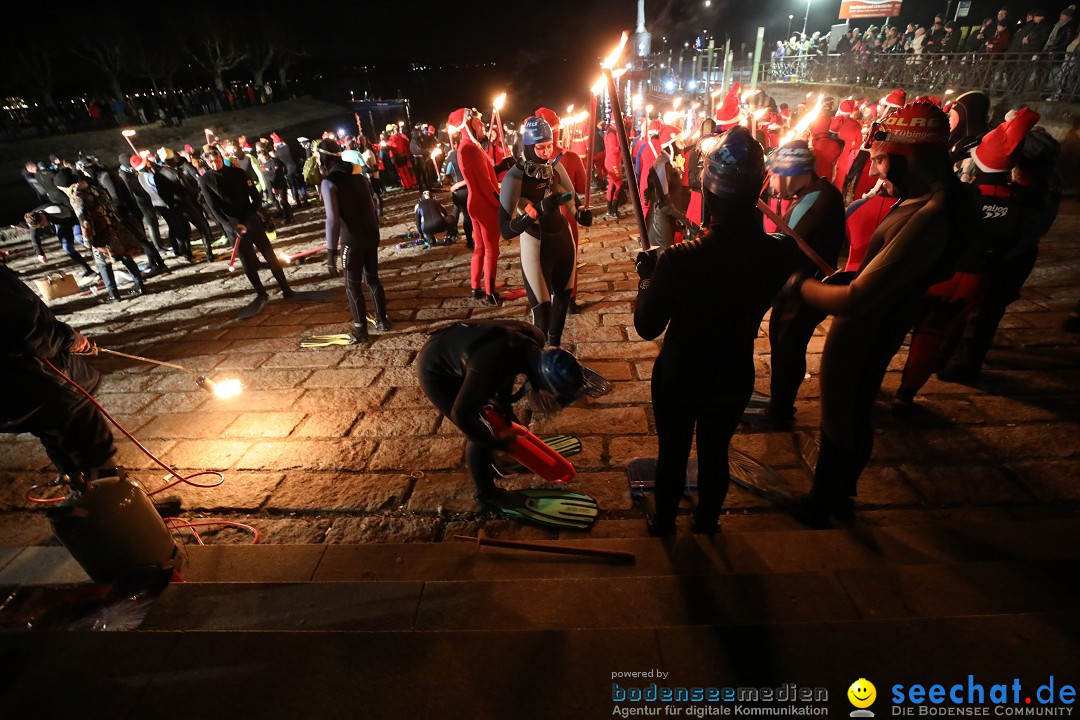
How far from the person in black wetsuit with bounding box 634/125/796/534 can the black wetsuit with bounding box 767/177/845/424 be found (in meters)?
1.28

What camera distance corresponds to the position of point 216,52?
42.3 meters

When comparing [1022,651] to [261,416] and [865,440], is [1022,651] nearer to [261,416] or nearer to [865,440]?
[865,440]

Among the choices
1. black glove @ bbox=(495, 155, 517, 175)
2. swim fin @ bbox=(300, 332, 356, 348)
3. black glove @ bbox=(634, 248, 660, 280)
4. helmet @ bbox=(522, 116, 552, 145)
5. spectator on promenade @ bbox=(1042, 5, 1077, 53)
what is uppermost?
spectator on promenade @ bbox=(1042, 5, 1077, 53)

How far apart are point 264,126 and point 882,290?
1689 inches

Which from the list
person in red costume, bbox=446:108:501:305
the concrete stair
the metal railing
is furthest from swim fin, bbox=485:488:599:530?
the metal railing

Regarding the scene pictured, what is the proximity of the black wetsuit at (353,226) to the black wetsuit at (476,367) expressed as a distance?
331cm

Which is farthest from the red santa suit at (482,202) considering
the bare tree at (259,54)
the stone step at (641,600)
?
the bare tree at (259,54)

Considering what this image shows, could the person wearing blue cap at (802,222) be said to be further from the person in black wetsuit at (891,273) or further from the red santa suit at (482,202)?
the red santa suit at (482,202)

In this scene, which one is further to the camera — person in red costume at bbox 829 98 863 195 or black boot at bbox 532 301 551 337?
person in red costume at bbox 829 98 863 195

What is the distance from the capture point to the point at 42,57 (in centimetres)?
2991

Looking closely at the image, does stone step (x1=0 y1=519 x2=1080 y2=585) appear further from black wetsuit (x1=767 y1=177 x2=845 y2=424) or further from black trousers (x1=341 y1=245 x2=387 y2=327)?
black trousers (x1=341 y1=245 x2=387 y2=327)

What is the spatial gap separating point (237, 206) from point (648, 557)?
728 centimetres

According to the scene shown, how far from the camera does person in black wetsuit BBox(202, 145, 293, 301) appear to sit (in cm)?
684

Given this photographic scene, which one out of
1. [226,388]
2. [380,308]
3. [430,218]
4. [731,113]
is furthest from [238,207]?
[731,113]
